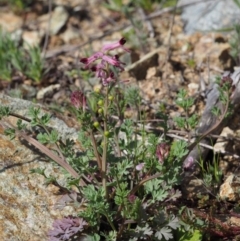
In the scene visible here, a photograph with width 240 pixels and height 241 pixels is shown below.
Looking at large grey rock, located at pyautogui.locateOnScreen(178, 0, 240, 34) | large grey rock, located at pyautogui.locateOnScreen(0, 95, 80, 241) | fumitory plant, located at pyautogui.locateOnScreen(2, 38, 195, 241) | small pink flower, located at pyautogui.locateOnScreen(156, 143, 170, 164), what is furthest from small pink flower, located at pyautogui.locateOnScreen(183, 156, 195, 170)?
large grey rock, located at pyautogui.locateOnScreen(178, 0, 240, 34)

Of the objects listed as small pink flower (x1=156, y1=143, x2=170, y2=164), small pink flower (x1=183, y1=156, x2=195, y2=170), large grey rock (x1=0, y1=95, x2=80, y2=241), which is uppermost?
small pink flower (x1=156, y1=143, x2=170, y2=164)

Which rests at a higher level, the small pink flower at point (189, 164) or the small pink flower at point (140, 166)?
the small pink flower at point (140, 166)

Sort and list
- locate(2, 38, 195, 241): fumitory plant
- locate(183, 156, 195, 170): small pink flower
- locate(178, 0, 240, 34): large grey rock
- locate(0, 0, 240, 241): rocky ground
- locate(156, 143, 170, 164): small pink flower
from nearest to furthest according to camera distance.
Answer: locate(2, 38, 195, 241): fumitory plant < locate(156, 143, 170, 164): small pink flower < locate(0, 0, 240, 241): rocky ground < locate(183, 156, 195, 170): small pink flower < locate(178, 0, 240, 34): large grey rock

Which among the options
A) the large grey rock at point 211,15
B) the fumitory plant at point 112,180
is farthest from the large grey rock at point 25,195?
Answer: the large grey rock at point 211,15

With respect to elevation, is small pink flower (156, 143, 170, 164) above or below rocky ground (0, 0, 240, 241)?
above

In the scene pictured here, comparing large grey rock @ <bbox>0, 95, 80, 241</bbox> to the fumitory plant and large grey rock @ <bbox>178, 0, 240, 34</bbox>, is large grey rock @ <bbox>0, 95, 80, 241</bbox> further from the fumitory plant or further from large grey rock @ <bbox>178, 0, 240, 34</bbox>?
large grey rock @ <bbox>178, 0, 240, 34</bbox>

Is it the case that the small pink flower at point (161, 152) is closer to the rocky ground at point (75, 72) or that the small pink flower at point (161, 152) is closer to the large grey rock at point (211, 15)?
the rocky ground at point (75, 72)
